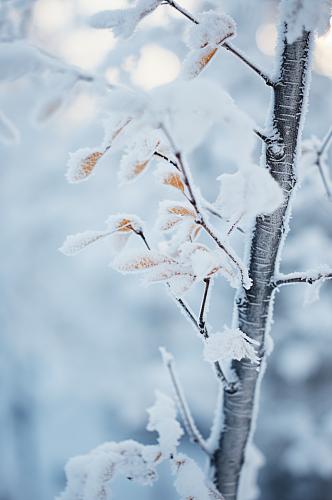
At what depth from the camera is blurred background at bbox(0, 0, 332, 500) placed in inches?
49.7

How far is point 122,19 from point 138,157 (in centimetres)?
16

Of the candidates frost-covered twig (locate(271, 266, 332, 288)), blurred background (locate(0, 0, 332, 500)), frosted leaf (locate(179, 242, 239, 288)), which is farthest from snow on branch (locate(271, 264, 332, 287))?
blurred background (locate(0, 0, 332, 500))

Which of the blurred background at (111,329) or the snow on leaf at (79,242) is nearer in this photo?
the snow on leaf at (79,242)

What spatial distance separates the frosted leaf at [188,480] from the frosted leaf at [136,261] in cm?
32

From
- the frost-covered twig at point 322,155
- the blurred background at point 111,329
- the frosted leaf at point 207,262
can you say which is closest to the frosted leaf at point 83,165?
the frosted leaf at point 207,262

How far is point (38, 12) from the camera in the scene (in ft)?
2.82

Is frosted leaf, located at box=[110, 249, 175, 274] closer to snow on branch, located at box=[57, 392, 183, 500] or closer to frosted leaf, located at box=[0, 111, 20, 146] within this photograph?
frosted leaf, located at box=[0, 111, 20, 146]

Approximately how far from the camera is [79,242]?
297 mm

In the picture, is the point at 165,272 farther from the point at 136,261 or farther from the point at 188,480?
the point at 188,480

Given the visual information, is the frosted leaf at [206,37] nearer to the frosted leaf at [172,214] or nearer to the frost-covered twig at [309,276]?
the frosted leaf at [172,214]

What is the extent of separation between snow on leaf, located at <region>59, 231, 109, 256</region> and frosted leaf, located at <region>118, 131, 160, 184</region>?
7 centimetres

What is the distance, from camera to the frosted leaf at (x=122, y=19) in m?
0.28

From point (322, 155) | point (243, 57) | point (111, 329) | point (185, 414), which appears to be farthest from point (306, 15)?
point (111, 329)

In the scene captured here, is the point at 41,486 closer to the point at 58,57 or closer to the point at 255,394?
the point at 255,394
